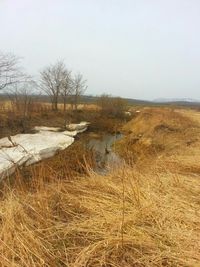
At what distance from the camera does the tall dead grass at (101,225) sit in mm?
3023

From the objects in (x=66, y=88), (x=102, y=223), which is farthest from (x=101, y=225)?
(x=66, y=88)

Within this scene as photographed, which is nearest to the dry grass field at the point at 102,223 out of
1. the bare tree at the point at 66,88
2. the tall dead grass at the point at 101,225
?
the tall dead grass at the point at 101,225

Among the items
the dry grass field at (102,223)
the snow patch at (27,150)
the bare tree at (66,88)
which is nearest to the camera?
the dry grass field at (102,223)

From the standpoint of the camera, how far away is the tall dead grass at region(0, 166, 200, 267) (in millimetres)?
3023

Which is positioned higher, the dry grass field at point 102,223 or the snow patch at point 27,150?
the dry grass field at point 102,223

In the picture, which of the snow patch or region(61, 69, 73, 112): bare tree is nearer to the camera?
the snow patch

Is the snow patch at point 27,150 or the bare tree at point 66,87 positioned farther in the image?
the bare tree at point 66,87

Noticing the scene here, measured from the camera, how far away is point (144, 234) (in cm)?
331

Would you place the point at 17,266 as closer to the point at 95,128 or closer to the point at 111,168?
the point at 111,168

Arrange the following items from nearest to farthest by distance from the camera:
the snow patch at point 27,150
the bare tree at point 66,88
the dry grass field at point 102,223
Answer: the dry grass field at point 102,223 → the snow patch at point 27,150 → the bare tree at point 66,88

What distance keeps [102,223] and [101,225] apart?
30 mm

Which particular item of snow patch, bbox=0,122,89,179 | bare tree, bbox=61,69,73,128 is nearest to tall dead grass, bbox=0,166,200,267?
snow patch, bbox=0,122,89,179

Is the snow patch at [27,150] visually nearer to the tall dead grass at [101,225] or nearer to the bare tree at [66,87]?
the tall dead grass at [101,225]

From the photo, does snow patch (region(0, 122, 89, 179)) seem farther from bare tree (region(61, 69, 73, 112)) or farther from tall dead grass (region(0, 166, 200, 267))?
bare tree (region(61, 69, 73, 112))
